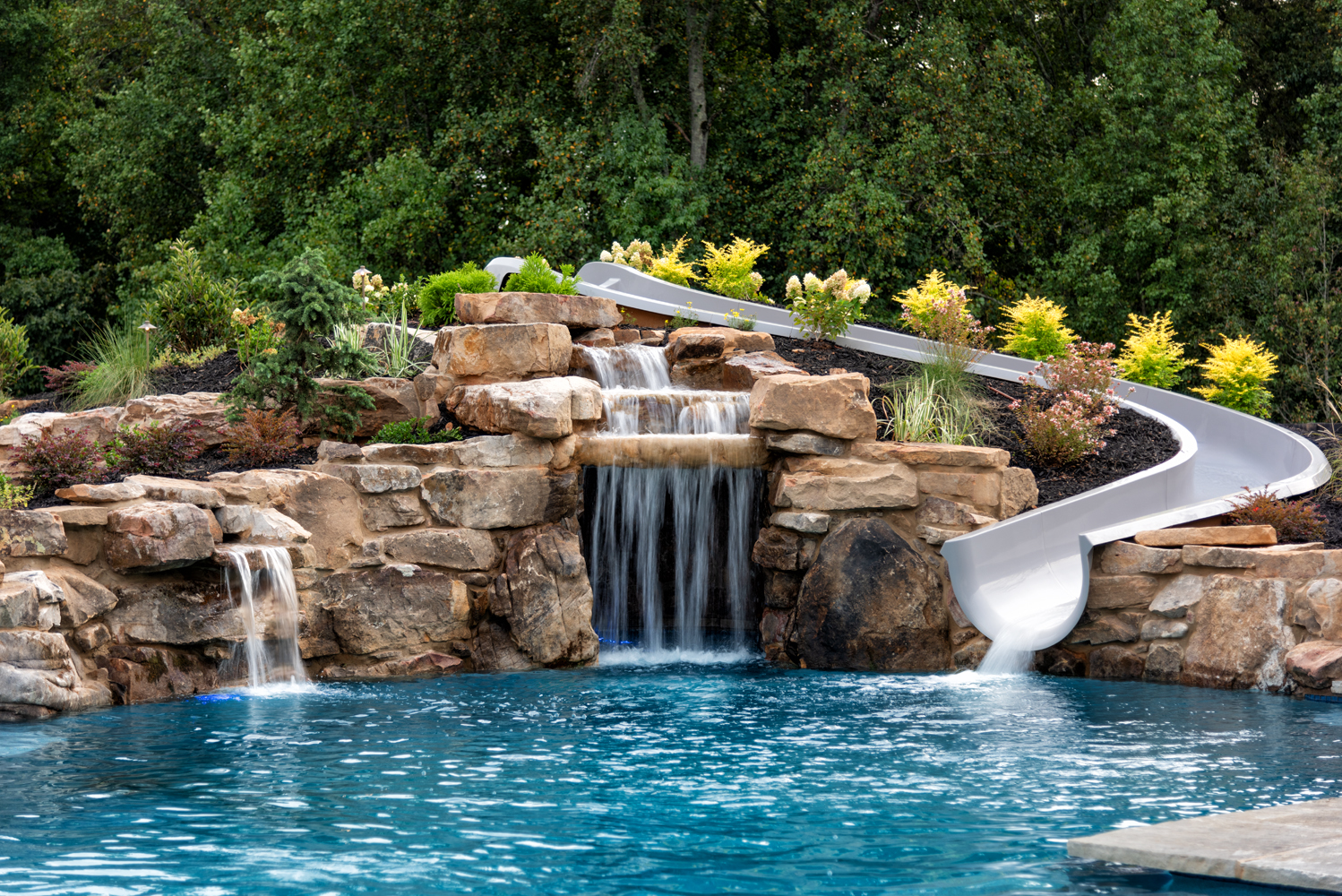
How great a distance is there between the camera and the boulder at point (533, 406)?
10.2 meters

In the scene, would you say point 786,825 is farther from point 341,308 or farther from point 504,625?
point 341,308

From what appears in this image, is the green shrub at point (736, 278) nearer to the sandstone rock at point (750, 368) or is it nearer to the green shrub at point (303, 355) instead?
the sandstone rock at point (750, 368)

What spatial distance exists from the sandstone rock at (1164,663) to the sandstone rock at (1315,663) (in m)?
0.75

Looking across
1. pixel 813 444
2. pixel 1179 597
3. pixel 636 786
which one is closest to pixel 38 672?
pixel 636 786

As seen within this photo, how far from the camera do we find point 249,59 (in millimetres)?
22375

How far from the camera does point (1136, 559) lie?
9.45m

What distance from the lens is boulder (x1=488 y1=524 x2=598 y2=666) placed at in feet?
32.8

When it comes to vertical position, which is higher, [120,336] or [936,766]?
[120,336]

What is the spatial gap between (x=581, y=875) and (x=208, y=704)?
4.62 m

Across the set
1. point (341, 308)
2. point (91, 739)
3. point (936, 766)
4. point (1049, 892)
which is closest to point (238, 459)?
point (341, 308)

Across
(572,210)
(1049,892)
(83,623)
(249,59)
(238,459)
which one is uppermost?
(249,59)

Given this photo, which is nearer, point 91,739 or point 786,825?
point 786,825

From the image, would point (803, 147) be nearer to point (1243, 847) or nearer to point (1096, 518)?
point (1096, 518)

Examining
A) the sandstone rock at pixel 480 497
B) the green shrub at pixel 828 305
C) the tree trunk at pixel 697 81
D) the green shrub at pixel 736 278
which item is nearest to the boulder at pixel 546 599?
the sandstone rock at pixel 480 497
